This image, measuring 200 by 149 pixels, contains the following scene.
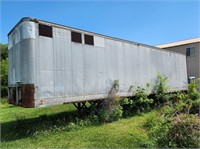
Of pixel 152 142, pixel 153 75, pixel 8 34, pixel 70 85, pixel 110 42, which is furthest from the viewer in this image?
pixel 153 75

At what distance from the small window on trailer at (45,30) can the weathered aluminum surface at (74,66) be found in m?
0.13

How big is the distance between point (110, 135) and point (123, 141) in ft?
1.76

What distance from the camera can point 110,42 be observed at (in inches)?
311

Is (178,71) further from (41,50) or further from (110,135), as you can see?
(41,50)

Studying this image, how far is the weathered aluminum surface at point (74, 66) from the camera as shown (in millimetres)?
5664

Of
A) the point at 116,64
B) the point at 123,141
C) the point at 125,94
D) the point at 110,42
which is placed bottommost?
the point at 123,141

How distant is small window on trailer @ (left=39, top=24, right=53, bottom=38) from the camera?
5840 millimetres

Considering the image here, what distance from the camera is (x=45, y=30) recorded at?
19.5ft

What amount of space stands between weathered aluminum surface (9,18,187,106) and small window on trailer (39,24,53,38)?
128 mm

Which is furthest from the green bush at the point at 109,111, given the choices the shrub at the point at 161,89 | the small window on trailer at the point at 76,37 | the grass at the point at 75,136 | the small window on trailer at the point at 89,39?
the shrub at the point at 161,89

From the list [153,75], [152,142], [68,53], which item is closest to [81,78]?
[68,53]

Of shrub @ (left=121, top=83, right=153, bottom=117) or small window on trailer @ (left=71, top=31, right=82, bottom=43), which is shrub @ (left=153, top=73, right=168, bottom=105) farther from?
small window on trailer @ (left=71, top=31, right=82, bottom=43)

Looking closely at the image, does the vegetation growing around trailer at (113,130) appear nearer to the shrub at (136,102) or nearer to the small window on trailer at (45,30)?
the shrub at (136,102)

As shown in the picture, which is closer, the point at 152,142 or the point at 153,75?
the point at 152,142
